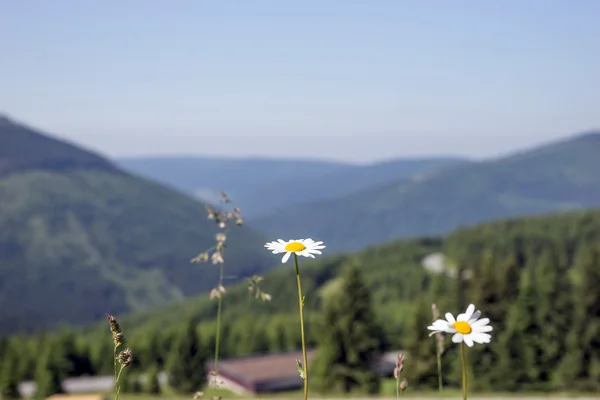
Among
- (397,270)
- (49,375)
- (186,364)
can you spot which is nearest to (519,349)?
(186,364)

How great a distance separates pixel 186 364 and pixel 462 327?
128 ft

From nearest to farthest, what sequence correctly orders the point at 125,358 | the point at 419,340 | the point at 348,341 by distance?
the point at 125,358, the point at 419,340, the point at 348,341

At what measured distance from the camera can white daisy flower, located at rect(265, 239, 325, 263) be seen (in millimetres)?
3091

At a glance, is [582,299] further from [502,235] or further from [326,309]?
[502,235]

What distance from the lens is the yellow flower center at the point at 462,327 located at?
2885 millimetres

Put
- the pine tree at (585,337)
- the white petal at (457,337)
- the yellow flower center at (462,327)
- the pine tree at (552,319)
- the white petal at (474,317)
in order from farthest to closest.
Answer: the pine tree at (552,319) → the pine tree at (585,337) → the white petal at (474,317) → the yellow flower center at (462,327) → the white petal at (457,337)

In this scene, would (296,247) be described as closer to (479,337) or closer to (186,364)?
(479,337)

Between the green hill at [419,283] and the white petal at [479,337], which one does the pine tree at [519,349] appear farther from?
the white petal at [479,337]

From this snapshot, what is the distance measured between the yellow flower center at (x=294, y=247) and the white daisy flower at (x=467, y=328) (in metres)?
0.64

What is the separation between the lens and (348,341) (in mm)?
36125

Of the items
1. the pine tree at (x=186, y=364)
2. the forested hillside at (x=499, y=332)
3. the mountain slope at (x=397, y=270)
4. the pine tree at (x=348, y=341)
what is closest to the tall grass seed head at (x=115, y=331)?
the forested hillside at (x=499, y=332)

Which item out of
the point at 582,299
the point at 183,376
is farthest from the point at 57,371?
the point at 582,299

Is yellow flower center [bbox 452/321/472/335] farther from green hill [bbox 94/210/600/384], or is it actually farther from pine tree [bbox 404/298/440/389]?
pine tree [bbox 404/298/440/389]

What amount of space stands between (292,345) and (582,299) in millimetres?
22532
